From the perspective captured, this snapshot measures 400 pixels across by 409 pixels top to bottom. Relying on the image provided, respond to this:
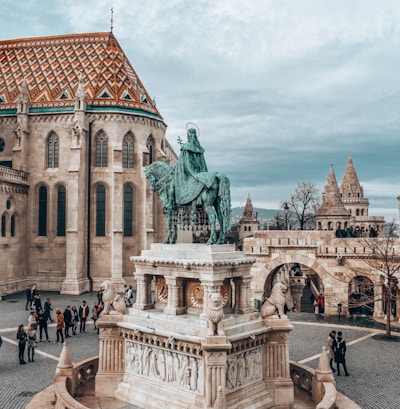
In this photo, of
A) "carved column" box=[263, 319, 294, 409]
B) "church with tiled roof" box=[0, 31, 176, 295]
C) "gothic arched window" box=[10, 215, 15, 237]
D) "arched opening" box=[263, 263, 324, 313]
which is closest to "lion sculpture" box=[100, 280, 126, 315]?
"carved column" box=[263, 319, 294, 409]

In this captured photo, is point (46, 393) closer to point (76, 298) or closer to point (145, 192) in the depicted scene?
point (76, 298)

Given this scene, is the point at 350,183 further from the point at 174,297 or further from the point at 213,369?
the point at 213,369

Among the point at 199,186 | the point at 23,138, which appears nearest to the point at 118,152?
the point at 23,138

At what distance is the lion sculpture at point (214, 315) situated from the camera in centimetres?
843

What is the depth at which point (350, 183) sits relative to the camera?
5772 centimetres

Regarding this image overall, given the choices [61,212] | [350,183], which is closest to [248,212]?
[350,183]

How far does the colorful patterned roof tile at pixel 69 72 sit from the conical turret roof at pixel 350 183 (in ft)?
106

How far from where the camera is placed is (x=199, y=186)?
1018 cm

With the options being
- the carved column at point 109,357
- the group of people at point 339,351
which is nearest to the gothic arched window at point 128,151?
the group of people at point 339,351

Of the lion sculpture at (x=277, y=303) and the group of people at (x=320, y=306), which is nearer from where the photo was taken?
the lion sculpture at (x=277, y=303)

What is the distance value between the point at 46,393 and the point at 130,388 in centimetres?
217

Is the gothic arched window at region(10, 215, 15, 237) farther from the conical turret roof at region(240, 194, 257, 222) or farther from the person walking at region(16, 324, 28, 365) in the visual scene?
the conical turret roof at region(240, 194, 257, 222)

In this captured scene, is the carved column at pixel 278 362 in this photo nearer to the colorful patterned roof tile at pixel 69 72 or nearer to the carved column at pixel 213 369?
the carved column at pixel 213 369

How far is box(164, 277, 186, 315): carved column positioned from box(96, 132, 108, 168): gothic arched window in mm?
22755
